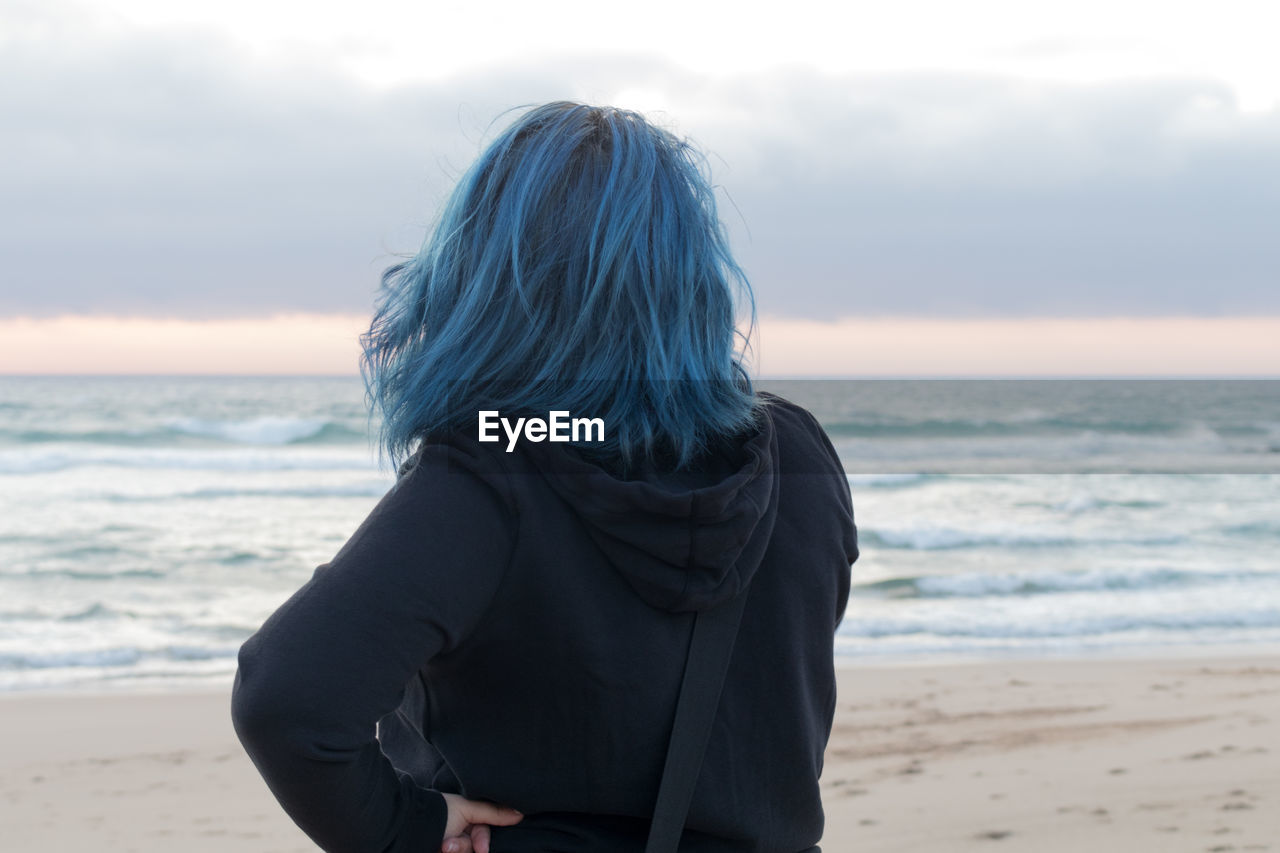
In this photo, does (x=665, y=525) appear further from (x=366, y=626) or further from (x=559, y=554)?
(x=366, y=626)

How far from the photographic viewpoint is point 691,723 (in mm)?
1081

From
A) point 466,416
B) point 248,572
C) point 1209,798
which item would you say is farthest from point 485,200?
point 248,572

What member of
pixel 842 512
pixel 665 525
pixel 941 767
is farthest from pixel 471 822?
pixel 941 767

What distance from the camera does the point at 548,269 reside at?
110 centimetres

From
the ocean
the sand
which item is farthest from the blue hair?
the ocean

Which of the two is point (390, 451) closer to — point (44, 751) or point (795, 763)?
point (795, 763)

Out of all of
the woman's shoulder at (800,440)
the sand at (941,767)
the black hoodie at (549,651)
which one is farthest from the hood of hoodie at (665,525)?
the sand at (941,767)

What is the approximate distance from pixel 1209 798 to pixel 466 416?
443 centimetres

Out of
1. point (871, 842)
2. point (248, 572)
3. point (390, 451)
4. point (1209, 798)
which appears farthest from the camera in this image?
point (248, 572)

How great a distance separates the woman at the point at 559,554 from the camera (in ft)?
3.15

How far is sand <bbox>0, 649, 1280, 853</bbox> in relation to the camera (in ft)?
13.0

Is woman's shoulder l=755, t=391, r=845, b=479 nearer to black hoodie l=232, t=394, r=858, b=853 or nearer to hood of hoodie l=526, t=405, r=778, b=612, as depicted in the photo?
black hoodie l=232, t=394, r=858, b=853

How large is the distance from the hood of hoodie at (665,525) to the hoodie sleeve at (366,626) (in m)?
0.08

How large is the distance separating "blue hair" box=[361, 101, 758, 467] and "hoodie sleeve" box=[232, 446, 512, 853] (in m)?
0.12
